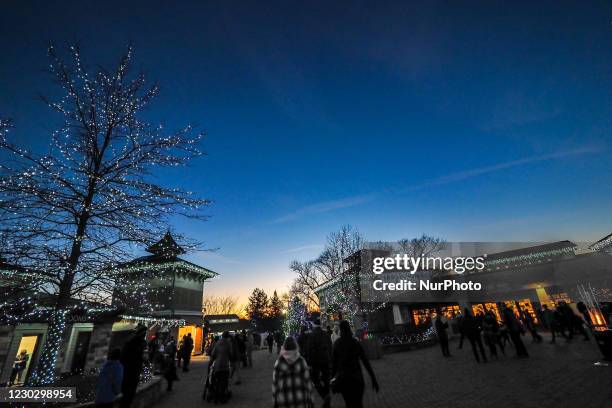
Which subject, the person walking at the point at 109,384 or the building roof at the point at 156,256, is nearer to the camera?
the person walking at the point at 109,384

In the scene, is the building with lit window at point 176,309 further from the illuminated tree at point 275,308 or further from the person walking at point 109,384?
the illuminated tree at point 275,308

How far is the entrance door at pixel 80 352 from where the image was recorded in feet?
53.3

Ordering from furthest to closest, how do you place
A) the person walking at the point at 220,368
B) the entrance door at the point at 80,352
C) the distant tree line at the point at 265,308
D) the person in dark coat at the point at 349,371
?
the distant tree line at the point at 265,308, the entrance door at the point at 80,352, the person walking at the point at 220,368, the person in dark coat at the point at 349,371

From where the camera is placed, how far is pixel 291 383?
149 inches

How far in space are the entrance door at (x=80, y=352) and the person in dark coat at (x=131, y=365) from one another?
46.6ft

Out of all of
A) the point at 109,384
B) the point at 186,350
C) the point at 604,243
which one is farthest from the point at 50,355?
the point at 604,243

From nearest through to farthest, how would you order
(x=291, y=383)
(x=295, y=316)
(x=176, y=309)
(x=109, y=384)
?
(x=291, y=383), (x=109, y=384), (x=176, y=309), (x=295, y=316)

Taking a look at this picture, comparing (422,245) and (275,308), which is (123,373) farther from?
(275,308)

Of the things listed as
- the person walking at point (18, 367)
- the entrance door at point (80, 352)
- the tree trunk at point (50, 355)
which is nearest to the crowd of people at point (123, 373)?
the tree trunk at point (50, 355)

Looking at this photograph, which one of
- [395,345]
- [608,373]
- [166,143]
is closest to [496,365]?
[608,373]

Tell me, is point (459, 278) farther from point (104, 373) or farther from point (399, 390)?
point (104, 373)

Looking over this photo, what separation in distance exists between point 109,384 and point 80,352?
16.8 m

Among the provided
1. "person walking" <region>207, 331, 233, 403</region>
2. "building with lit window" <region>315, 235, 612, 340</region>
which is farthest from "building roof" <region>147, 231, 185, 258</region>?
"building with lit window" <region>315, 235, 612, 340</region>

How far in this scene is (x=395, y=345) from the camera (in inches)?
720
